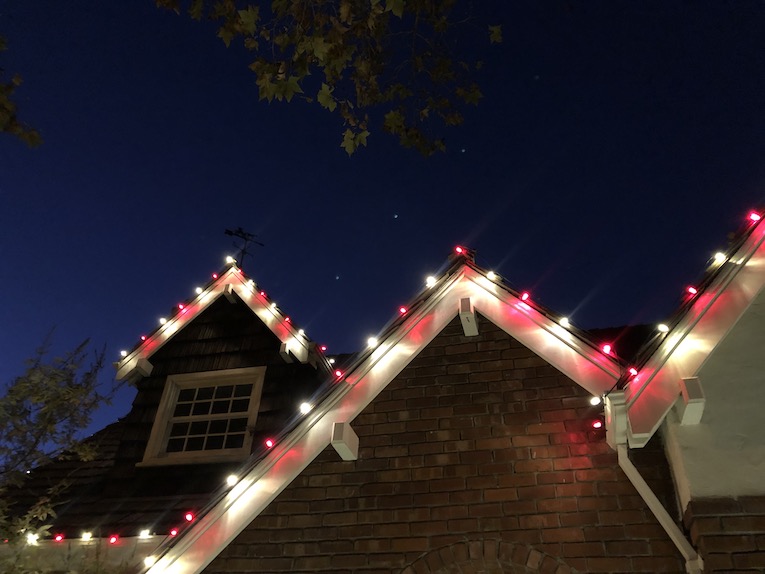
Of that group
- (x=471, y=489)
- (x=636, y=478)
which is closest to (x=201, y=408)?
(x=471, y=489)

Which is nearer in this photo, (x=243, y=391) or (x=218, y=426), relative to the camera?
(x=218, y=426)

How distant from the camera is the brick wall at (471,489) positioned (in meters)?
4.43

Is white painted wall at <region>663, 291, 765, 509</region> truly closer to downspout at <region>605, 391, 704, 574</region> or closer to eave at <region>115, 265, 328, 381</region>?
downspout at <region>605, 391, 704, 574</region>

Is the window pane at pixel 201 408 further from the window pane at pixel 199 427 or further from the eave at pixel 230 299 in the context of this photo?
the eave at pixel 230 299

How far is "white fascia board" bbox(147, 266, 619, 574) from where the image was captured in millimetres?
5117

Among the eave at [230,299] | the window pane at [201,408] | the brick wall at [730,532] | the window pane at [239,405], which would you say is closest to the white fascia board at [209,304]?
the eave at [230,299]

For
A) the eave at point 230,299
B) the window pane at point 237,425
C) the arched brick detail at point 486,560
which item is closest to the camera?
the arched brick detail at point 486,560

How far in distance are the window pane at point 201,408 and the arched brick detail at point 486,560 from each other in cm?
401

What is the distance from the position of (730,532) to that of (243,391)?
228 inches

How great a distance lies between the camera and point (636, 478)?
442 cm

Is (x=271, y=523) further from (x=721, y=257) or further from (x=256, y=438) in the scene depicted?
(x=721, y=257)

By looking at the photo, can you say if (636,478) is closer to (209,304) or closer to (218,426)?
(218,426)

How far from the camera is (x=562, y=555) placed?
4.36 meters

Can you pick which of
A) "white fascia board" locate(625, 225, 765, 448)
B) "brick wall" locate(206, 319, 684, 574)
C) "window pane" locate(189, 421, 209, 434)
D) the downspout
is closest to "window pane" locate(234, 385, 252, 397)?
"window pane" locate(189, 421, 209, 434)
